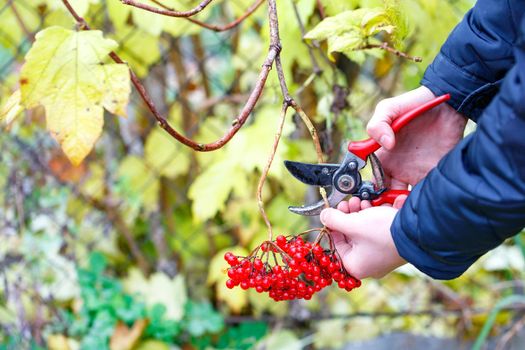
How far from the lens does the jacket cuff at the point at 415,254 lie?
0.89m

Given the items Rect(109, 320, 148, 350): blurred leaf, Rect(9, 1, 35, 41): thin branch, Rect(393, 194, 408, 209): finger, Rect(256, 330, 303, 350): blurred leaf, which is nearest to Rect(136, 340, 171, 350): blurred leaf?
Rect(109, 320, 148, 350): blurred leaf

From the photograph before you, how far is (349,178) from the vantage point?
3.35 feet

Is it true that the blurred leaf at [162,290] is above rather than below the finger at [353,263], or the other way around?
below

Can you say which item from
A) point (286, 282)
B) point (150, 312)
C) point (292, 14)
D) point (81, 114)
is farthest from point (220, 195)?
point (286, 282)

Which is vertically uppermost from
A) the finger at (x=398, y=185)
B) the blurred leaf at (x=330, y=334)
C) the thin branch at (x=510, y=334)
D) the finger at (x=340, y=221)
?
the finger at (x=340, y=221)

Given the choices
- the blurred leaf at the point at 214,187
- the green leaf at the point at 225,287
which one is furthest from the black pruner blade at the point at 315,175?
the green leaf at the point at 225,287

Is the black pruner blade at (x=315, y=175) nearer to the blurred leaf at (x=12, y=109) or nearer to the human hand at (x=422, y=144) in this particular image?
the human hand at (x=422, y=144)

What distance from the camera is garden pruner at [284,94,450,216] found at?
1.02m

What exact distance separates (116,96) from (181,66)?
1108 millimetres

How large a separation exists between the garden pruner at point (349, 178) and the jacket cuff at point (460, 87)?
0.08 m

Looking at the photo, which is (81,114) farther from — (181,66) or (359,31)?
(181,66)

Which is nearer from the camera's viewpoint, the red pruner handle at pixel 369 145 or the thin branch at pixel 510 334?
the red pruner handle at pixel 369 145

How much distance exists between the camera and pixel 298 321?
2080 millimetres

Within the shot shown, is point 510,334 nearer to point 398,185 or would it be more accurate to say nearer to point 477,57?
point 398,185
